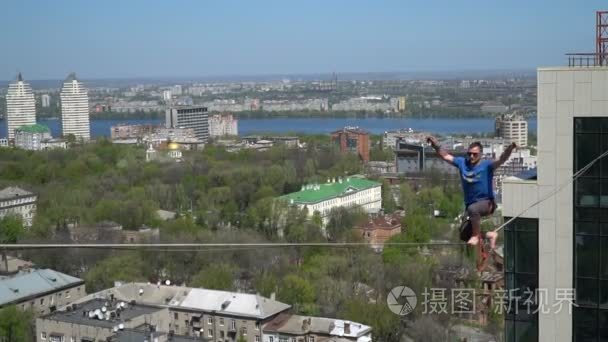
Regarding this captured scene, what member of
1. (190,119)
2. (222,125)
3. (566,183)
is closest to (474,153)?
(566,183)

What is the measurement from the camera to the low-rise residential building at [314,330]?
7.81m

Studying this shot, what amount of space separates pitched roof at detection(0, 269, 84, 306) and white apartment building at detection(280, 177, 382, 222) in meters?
6.73

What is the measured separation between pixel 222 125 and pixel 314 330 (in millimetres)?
38345

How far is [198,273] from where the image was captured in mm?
10656

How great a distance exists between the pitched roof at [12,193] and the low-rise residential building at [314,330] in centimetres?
1050

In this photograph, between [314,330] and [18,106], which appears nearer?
[314,330]

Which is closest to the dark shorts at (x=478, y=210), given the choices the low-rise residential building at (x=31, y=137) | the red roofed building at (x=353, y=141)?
the red roofed building at (x=353, y=141)

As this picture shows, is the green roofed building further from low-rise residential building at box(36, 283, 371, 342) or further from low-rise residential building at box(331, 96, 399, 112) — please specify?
low-rise residential building at box(331, 96, 399, 112)

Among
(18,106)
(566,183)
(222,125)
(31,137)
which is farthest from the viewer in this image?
(222,125)

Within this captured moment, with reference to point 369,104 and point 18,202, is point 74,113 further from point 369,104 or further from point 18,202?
point 18,202

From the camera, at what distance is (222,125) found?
→ 1804 inches

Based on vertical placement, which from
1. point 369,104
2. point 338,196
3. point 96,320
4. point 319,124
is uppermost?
point 369,104

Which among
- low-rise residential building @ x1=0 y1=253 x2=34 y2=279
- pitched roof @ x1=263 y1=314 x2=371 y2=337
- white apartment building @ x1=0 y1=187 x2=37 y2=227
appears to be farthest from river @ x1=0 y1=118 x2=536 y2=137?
pitched roof @ x1=263 y1=314 x2=371 y2=337

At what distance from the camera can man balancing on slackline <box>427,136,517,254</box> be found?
2.09m
